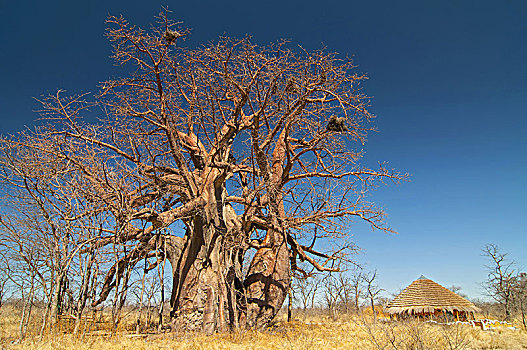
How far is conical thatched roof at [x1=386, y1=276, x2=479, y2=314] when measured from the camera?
18.8m

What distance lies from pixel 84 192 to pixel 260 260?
4.59 meters

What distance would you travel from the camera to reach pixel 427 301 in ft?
63.3

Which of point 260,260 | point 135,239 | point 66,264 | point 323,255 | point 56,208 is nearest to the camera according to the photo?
point 66,264

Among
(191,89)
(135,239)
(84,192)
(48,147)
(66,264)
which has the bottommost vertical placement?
(66,264)

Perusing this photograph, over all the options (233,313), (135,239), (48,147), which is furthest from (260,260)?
(48,147)

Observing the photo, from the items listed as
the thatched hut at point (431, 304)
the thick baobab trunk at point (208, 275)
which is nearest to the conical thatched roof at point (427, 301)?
the thatched hut at point (431, 304)

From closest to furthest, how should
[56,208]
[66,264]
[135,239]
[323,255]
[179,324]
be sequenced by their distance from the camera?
1. [66,264]
2. [56,208]
3. [179,324]
4. [135,239]
5. [323,255]

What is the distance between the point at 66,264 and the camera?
5.50 metres

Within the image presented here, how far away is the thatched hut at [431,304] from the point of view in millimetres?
18734

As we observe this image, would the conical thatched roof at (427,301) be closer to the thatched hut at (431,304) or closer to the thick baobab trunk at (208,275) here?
the thatched hut at (431,304)

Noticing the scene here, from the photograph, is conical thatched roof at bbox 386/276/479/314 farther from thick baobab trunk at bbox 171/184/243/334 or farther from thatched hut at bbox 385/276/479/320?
thick baobab trunk at bbox 171/184/243/334

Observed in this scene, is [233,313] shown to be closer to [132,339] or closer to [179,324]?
[179,324]

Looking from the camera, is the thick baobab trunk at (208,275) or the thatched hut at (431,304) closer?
the thick baobab trunk at (208,275)

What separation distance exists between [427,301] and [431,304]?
254 millimetres
